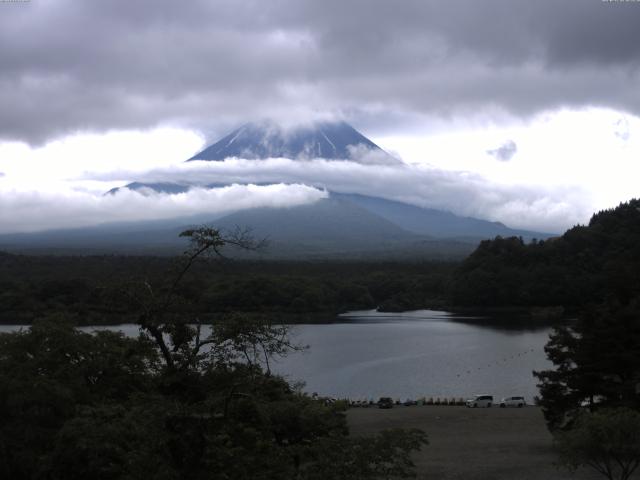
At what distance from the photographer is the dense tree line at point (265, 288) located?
151ft

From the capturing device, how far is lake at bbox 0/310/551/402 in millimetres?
26047

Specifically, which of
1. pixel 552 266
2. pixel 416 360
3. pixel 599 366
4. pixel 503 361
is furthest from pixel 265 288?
pixel 599 366

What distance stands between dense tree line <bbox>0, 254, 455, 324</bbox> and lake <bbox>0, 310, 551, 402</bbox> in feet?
16.9

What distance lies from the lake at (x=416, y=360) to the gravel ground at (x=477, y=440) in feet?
11.7

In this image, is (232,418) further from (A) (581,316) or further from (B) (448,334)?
(B) (448,334)

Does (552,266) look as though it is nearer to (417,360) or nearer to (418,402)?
(417,360)

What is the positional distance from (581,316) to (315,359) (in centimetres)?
1825

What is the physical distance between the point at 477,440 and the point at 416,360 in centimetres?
1517

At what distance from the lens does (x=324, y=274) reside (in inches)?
2672

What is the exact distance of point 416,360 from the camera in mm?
31953

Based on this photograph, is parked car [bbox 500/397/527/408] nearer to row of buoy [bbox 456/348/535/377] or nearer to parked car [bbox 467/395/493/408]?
parked car [bbox 467/395/493/408]

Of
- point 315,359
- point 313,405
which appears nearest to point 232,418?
point 313,405

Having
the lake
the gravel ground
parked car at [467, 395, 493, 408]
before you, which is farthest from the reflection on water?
the gravel ground

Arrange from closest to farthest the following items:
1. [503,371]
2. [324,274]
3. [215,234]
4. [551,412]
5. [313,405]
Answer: [215,234] < [313,405] < [551,412] < [503,371] < [324,274]
